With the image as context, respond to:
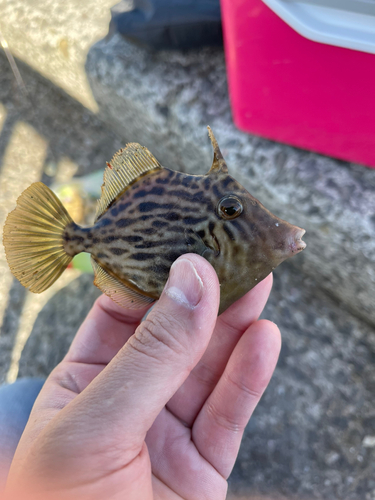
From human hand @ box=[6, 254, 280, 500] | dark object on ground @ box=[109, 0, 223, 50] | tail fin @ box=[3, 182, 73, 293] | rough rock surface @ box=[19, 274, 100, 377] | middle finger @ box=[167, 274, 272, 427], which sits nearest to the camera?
human hand @ box=[6, 254, 280, 500]

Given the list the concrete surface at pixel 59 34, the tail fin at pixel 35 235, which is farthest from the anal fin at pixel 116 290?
the concrete surface at pixel 59 34

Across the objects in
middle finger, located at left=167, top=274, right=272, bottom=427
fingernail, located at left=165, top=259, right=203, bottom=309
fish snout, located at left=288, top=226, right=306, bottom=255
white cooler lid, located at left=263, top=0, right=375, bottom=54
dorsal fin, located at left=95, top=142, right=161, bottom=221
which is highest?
white cooler lid, located at left=263, top=0, right=375, bottom=54

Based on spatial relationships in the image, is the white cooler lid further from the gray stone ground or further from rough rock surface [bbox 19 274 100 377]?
rough rock surface [bbox 19 274 100 377]

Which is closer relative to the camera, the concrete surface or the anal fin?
the anal fin

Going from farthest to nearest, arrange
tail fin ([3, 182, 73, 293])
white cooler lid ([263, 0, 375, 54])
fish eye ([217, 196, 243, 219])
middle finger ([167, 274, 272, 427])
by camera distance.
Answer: middle finger ([167, 274, 272, 427]) < white cooler lid ([263, 0, 375, 54]) < tail fin ([3, 182, 73, 293]) < fish eye ([217, 196, 243, 219])

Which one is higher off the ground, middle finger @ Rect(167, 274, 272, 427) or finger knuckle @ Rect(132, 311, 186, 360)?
finger knuckle @ Rect(132, 311, 186, 360)

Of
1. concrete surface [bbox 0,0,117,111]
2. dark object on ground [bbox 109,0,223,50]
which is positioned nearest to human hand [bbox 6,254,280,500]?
dark object on ground [bbox 109,0,223,50]

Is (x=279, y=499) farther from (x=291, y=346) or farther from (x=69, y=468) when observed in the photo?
(x=69, y=468)

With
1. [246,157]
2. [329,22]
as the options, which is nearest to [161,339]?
[329,22]
